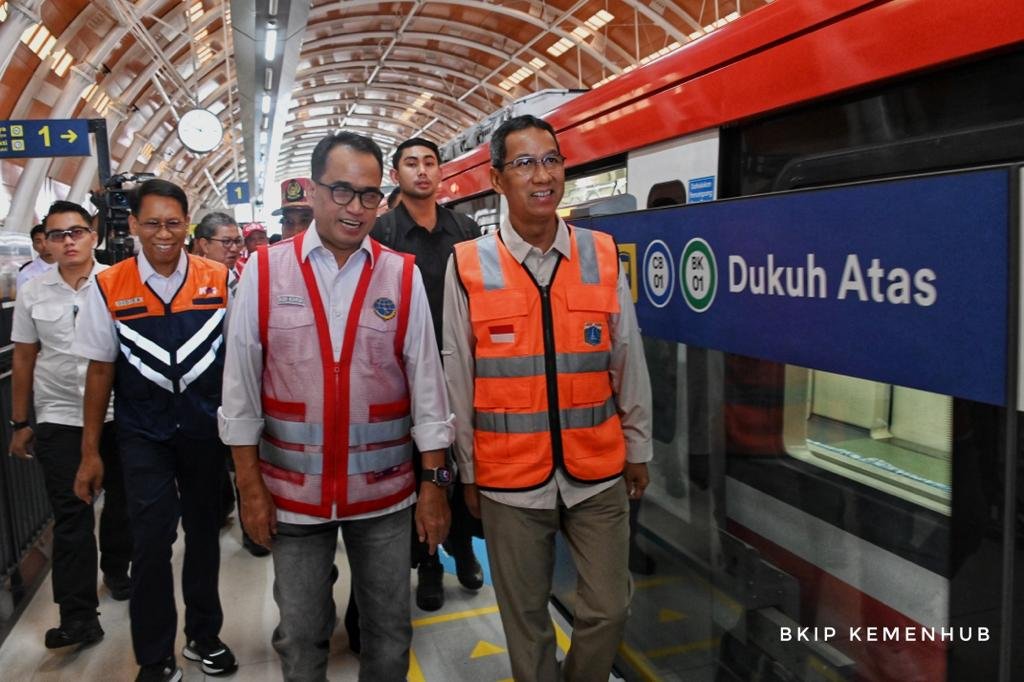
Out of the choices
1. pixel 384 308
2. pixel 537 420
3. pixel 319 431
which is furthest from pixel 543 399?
pixel 319 431

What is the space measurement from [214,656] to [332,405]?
1.47 m

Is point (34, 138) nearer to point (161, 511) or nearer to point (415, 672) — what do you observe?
point (161, 511)

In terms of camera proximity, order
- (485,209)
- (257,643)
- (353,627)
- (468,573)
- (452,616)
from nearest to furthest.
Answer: (353,627)
(257,643)
(452,616)
(468,573)
(485,209)

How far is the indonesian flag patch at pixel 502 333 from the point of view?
2.01 meters

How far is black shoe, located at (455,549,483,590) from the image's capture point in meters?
3.37

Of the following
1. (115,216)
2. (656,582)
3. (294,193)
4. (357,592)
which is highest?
(294,193)

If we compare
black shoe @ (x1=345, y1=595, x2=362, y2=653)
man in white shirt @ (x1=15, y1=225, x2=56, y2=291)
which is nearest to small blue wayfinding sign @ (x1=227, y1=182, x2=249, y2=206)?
man in white shirt @ (x1=15, y1=225, x2=56, y2=291)

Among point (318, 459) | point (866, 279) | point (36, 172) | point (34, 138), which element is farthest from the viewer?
point (36, 172)

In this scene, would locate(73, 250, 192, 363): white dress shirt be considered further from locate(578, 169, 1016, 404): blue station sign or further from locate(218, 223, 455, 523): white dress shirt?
locate(578, 169, 1016, 404): blue station sign

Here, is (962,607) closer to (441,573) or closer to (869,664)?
(869,664)

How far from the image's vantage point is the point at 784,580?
74.4 inches

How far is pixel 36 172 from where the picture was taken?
15.1m

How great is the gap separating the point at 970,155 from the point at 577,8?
728 inches

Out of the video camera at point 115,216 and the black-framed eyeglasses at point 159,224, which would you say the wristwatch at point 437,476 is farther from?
the video camera at point 115,216
